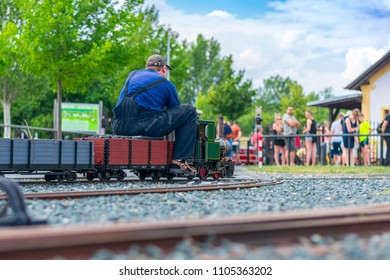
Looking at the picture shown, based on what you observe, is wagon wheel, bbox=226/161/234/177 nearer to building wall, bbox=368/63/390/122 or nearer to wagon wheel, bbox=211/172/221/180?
wagon wheel, bbox=211/172/221/180

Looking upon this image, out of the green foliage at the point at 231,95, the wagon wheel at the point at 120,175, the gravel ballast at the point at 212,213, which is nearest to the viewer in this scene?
the gravel ballast at the point at 212,213

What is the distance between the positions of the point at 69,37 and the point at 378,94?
1664 cm

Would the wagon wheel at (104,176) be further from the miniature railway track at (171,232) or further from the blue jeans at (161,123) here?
the miniature railway track at (171,232)

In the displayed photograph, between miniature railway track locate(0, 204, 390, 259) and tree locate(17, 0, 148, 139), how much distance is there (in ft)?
63.0

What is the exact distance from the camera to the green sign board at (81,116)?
30.3 meters

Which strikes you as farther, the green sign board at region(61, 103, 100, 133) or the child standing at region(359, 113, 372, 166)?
the green sign board at region(61, 103, 100, 133)

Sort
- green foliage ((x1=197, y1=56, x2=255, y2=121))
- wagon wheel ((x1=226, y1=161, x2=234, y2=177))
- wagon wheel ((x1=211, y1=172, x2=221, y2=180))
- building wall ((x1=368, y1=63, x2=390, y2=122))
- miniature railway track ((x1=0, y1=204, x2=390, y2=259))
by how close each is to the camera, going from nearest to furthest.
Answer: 1. miniature railway track ((x1=0, y1=204, x2=390, y2=259))
2. wagon wheel ((x1=211, y1=172, x2=221, y2=180))
3. wagon wheel ((x1=226, y1=161, x2=234, y2=177))
4. building wall ((x1=368, y1=63, x2=390, y2=122))
5. green foliage ((x1=197, y1=56, x2=255, y2=121))

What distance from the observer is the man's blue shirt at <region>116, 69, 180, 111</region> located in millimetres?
13133

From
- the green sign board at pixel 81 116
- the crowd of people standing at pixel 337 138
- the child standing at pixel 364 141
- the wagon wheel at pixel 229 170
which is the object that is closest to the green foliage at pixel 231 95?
the green sign board at pixel 81 116

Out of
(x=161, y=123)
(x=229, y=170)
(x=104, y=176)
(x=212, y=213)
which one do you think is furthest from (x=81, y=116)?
(x=212, y=213)

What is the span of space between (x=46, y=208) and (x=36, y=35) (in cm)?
1805

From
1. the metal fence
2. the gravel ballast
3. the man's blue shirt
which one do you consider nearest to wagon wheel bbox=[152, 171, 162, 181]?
the man's blue shirt

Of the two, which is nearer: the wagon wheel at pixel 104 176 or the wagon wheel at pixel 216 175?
the wagon wheel at pixel 104 176

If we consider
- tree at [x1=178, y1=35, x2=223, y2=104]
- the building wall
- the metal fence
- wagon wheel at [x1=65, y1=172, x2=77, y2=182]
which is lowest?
wagon wheel at [x1=65, y1=172, x2=77, y2=182]
